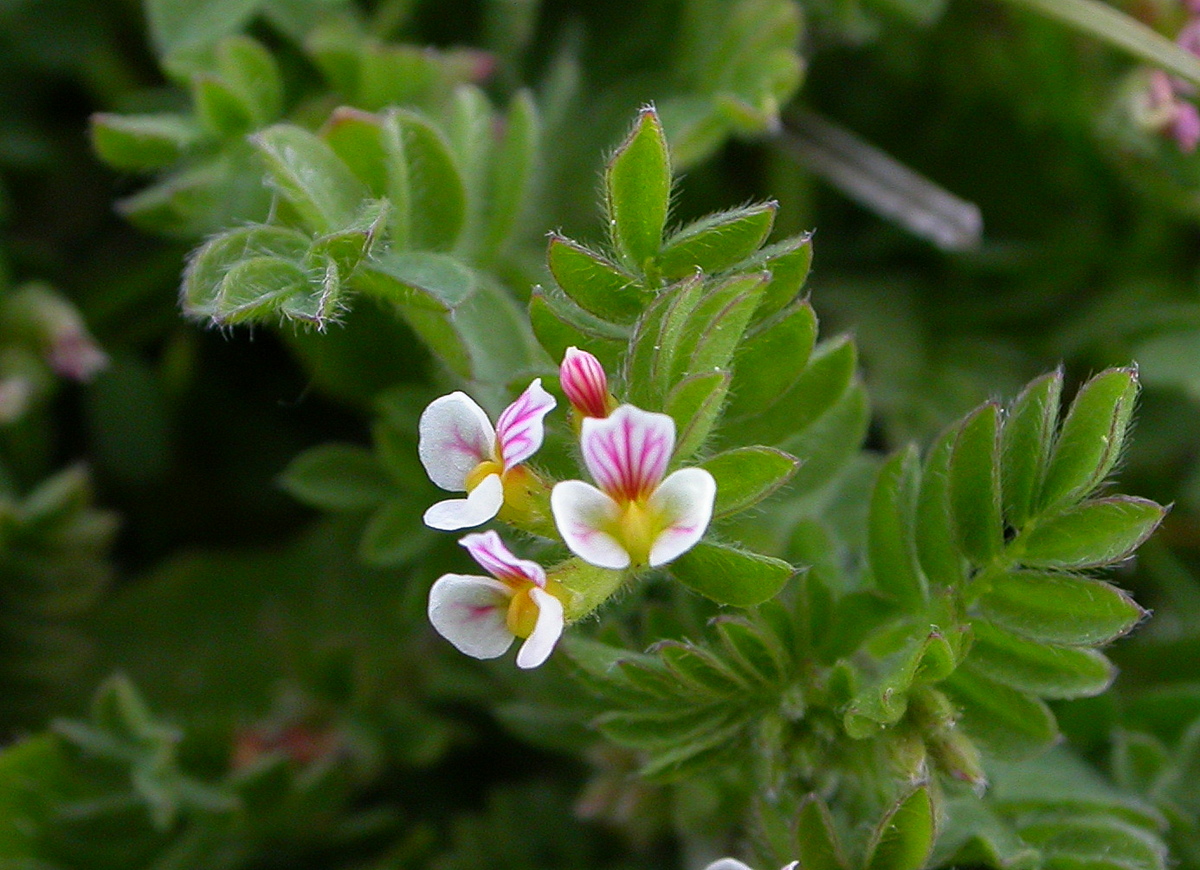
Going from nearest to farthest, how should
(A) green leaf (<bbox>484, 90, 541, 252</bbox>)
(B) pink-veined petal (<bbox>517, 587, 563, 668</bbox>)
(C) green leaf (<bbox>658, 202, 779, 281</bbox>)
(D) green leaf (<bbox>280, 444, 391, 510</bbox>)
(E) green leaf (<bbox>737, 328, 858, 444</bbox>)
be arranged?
(B) pink-veined petal (<bbox>517, 587, 563, 668</bbox>) < (C) green leaf (<bbox>658, 202, 779, 281</bbox>) < (E) green leaf (<bbox>737, 328, 858, 444</bbox>) < (A) green leaf (<bbox>484, 90, 541, 252</bbox>) < (D) green leaf (<bbox>280, 444, 391, 510</bbox>)

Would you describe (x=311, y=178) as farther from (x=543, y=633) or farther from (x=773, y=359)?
(x=543, y=633)

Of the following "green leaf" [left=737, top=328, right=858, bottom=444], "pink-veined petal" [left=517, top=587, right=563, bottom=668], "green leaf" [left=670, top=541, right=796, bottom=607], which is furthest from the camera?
"green leaf" [left=737, top=328, right=858, bottom=444]

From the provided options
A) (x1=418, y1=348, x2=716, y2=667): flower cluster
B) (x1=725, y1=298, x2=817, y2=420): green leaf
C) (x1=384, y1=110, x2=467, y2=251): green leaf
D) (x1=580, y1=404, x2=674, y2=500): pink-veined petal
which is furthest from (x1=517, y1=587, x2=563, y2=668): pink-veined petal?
(x1=384, y1=110, x2=467, y2=251): green leaf

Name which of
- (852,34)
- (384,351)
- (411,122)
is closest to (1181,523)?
(852,34)

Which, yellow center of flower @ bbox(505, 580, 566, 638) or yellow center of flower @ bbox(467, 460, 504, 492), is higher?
yellow center of flower @ bbox(467, 460, 504, 492)

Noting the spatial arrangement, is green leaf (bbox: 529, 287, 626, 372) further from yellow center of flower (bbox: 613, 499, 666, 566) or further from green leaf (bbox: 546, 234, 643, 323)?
yellow center of flower (bbox: 613, 499, 666, 566)

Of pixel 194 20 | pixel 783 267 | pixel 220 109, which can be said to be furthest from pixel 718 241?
pixel 194 20

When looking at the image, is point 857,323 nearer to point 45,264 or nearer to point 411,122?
point 411,122
